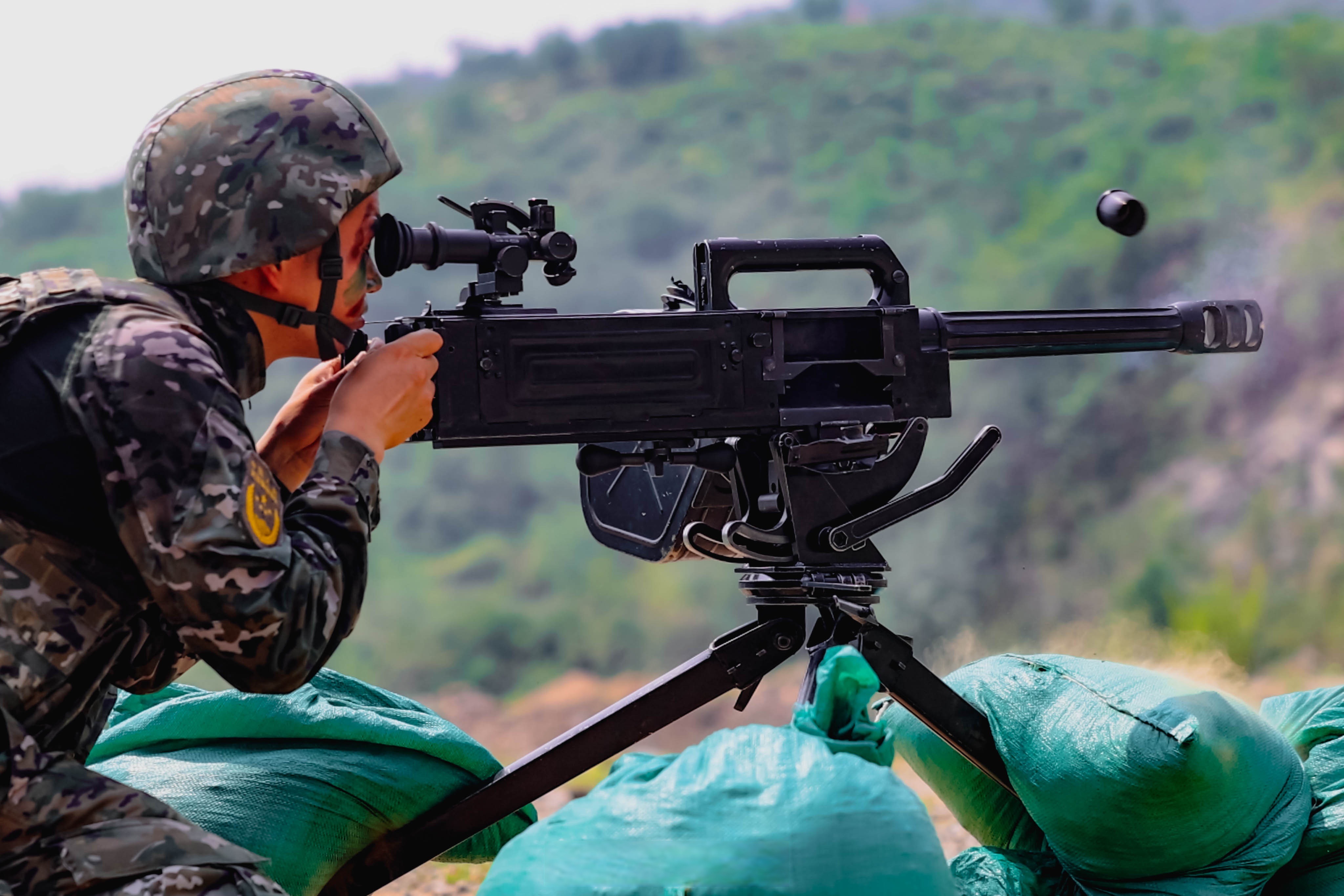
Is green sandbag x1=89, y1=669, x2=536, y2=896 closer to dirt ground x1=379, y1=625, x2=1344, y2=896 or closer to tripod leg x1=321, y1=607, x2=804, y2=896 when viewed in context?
tripod leg x1=321, y1=607, x2=804, y2=896

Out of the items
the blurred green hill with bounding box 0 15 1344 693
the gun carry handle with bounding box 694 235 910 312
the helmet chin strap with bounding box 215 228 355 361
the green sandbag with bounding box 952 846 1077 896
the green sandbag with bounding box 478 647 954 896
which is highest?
the blurred green hill with bounding box 0 15 1344 693

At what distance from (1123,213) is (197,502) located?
5.64 ft

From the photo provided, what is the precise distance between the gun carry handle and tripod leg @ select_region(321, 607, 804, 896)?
20.8 inches

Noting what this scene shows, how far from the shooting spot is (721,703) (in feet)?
32.9

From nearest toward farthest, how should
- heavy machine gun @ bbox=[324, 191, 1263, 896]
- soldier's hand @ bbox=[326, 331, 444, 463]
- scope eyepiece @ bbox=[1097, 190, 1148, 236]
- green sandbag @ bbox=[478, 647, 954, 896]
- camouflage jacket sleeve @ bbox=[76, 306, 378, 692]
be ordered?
camouflage jacket sleeve @ bbox=[76, 306, 378, 692]
green sandbag @ bbox=[478, 647, 954, 896]
soldier's hand @ bbox=[326, 331, 444, 463]
heavy machine gun @ bbox=[324, 191, 1263, 896]
scope eyepiece @ bbox=[1097, 190, 1148, 236]

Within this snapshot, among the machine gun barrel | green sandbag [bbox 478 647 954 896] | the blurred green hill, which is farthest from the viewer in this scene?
the blurred green hill

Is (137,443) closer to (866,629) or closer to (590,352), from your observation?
(590,352)

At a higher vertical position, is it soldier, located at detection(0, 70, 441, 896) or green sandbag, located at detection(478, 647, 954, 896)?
soldier, located at detection(0, 70, 441, 896)

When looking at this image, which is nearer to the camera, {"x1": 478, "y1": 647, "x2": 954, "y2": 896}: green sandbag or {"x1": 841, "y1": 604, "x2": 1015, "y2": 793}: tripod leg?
{"x1": 478, "y1": 647, "x2": 954, "y2": 896}: green sandbag

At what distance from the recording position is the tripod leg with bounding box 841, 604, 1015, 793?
225cm

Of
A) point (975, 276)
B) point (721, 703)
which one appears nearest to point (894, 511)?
point (721, 703)

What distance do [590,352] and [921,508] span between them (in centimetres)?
60

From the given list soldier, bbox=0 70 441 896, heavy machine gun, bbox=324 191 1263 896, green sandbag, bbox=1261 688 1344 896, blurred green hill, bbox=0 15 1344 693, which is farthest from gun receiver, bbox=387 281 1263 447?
blurred green hill, bbox=0 15 1344 693

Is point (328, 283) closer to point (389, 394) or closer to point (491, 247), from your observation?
point (389, 394)
